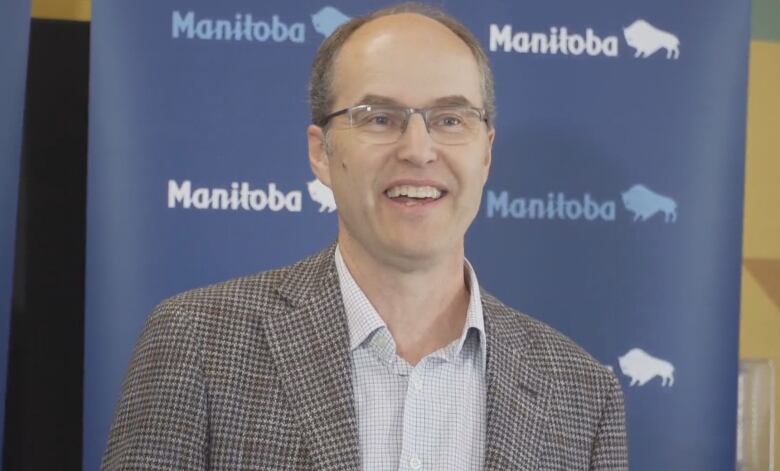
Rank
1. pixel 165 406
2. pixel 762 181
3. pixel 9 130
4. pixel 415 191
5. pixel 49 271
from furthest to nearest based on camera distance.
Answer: pixel 762 181 < pixel 49 271 < pixel 9 130 < pixel 415 191 < pixel 165 406

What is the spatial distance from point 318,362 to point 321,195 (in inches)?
38.5

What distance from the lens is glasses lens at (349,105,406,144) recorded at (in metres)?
1.98

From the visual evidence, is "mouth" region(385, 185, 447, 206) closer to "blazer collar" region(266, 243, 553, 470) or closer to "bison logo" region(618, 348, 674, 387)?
"blazer collar" region(266, 243, 553, 470)

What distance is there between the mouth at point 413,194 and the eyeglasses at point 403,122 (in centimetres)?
Result: 9

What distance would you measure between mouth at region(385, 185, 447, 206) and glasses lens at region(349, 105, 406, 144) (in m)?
0.09

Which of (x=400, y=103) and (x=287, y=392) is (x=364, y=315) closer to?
(x=287, y=392)

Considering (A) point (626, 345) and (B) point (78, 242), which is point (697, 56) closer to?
(A) point (626, 345)

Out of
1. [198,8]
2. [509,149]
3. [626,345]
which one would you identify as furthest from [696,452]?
[198,8]

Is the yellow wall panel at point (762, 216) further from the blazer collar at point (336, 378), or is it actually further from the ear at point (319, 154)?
the ear at point (319, 154)

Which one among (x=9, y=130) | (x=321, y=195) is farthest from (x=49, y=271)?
(x=321, y=195)

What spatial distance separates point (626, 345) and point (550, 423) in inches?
37.1

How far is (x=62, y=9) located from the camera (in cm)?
325

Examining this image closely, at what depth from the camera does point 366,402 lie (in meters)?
1.95

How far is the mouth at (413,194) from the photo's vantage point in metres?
1.96
